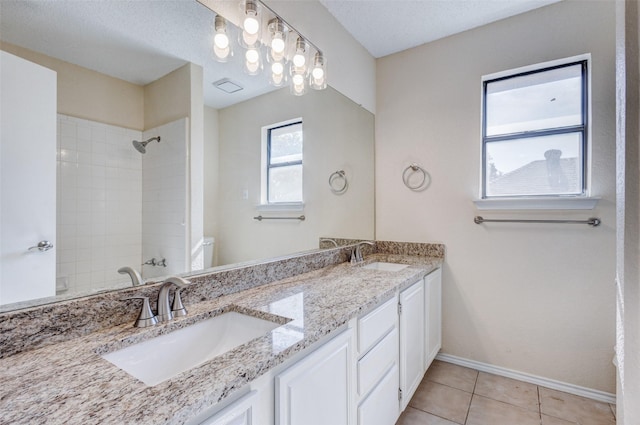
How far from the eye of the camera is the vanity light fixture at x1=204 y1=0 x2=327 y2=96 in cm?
132

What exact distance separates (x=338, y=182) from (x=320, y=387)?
4.83 ft

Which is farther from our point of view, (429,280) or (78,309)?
(429,280)

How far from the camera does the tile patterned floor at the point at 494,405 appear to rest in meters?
1.67

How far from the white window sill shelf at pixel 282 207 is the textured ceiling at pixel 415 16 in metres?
1.36

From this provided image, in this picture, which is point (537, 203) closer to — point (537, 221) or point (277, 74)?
point (537, 221)

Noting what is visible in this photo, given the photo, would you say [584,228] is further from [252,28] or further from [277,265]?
[252,28]

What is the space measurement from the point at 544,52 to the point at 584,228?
1.19 m

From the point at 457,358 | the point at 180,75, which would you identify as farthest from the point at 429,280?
the point at 180,75

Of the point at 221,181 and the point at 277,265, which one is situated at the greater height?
the point at 221,181

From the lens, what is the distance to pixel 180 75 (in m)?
1.15

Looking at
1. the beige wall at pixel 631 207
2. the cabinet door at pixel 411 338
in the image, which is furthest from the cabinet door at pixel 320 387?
the beige wall at pixel 631 207

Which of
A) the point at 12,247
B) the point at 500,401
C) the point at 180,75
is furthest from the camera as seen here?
the point at 500,401

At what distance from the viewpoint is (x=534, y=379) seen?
78.7 inches

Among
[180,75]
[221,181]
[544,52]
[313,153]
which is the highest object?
[544,52]
